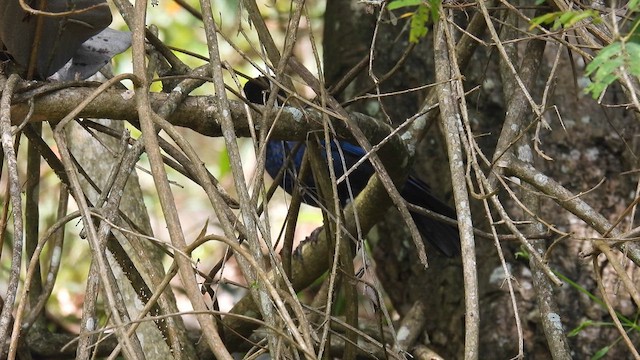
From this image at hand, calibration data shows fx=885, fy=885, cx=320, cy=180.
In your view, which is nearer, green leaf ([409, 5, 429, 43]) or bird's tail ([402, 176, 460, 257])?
green leaf ([409, 5, 429, 43])

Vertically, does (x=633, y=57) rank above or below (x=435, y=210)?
above

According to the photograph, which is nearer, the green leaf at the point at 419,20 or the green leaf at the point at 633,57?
the green leaf at the point at 633,57

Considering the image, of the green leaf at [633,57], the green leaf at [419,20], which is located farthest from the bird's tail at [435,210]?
the green leaf at [633,57]

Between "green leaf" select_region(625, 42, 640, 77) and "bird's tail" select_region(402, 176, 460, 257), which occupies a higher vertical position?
"green leaf" select_region(625, 42, 640, 77)

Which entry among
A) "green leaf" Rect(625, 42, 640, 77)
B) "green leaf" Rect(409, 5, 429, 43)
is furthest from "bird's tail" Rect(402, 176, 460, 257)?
"green leaf" Rect(625, 42, 640, 77)

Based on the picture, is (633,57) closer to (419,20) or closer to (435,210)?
(419,20)

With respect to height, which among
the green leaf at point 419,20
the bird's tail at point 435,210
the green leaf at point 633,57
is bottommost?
the bird's tail at point 435,210

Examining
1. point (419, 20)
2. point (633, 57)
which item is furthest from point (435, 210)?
point (633, 57)

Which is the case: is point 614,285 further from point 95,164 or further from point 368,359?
point 95,164

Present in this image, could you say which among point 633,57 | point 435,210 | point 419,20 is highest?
point 419,20

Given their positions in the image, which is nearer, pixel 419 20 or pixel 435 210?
pixel 419 20

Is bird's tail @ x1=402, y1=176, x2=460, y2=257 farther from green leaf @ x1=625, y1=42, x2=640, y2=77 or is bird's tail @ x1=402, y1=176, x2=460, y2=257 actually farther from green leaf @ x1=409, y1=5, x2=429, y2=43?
green leaf @ x1=625, y1=42, x2=640, y2=77

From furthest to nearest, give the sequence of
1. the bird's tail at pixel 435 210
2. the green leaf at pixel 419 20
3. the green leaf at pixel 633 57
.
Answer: the bird's tail at pixel 435 210
the green leaf at pixel 419 20
the green leaf at pixel 633 57

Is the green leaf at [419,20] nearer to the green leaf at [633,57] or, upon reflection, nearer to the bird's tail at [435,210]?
the green leaf at [633,57]
